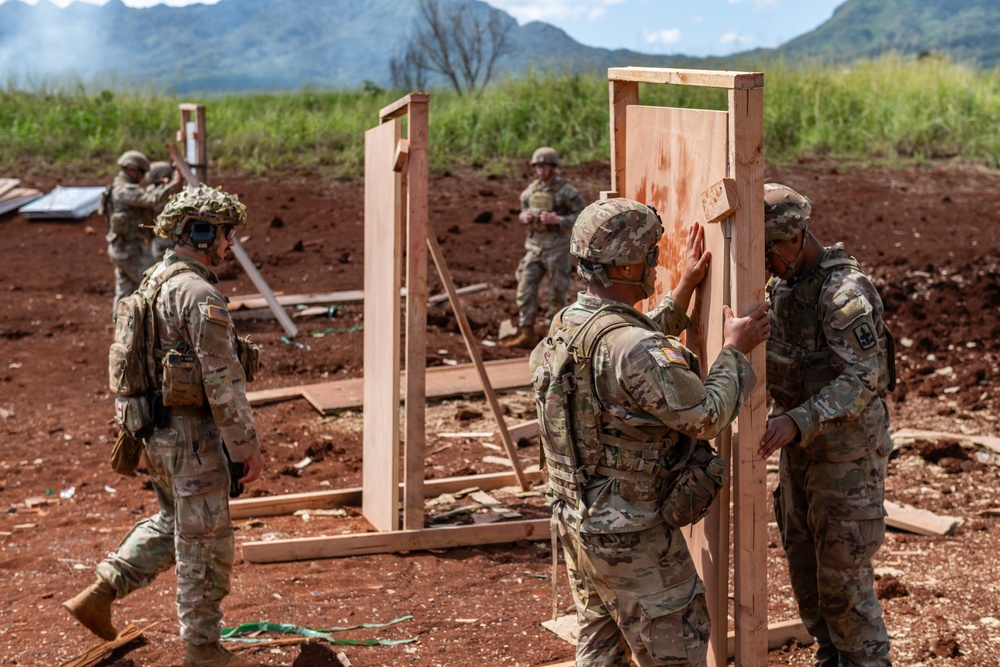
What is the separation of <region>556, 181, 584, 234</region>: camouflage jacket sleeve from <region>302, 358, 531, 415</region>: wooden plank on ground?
5.72ft

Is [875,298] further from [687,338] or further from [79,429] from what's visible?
[79,429]

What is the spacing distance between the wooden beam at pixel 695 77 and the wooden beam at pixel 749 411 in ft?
0.10

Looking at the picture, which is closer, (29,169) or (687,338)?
(687,338)

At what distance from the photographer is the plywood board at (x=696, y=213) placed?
11.7ft

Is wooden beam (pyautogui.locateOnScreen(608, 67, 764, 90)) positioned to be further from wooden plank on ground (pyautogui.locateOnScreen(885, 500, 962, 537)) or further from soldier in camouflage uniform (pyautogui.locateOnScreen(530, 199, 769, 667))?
wooden plank on ground (pyautogui.locateOnScreen(885, 500, 962, 537))

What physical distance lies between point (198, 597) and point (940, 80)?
21.3m

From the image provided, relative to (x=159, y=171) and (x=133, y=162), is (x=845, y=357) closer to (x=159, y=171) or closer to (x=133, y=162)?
(x=133, y=162)

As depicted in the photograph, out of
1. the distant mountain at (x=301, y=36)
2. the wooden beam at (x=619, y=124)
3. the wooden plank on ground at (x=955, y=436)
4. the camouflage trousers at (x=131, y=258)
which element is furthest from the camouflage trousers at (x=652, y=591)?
the distant mountain at (x=301, y=36)

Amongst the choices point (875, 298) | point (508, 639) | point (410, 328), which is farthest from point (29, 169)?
point (875, 298)

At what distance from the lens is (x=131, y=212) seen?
457 inches

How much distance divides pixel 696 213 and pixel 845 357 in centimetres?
82

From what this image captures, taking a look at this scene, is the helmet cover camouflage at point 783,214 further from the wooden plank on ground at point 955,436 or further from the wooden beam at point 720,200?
the wooden plank on ground at point 955,436

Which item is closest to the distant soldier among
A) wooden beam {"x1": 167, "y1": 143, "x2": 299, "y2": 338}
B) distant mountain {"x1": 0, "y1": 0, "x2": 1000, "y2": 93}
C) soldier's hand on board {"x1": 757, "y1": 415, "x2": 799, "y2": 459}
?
wooden beam {"x1": 167, "y1": 143, "x2": 299, "y2": 338}

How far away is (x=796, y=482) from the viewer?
4.39 meters
